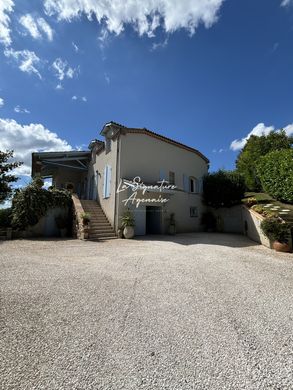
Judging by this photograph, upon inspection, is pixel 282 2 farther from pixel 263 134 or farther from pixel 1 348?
pixel 263 134


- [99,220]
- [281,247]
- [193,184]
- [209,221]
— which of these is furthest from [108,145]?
[281,247]

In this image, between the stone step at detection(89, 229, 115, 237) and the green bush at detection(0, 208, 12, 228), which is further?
the green bush at detection(0, 208, 12, 228)

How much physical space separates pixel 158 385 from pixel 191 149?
772 inches

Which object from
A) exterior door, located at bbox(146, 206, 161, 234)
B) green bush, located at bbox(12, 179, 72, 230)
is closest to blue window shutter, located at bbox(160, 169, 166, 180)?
exterior door, located at bbox(146, 206, 161, 234)

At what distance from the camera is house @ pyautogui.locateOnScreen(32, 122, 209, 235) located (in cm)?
1507

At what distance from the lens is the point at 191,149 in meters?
20.2

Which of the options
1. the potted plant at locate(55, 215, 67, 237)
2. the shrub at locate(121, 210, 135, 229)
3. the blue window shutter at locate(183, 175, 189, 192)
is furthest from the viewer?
the blue window shutter at locate(183, 175, 189, 192)

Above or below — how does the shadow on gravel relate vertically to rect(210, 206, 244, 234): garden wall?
below

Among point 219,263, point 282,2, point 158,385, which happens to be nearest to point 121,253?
point 219,263

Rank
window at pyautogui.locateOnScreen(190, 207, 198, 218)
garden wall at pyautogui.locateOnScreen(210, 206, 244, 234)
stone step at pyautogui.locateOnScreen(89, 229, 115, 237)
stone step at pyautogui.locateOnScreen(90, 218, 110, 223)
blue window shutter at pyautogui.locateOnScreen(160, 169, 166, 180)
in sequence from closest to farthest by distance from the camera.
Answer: stone step at pyautogui.locateOnScreen(89, 229, 115, 237) → stone step at pyautogui.locateOnScreen(90, 218, 110, 223) → blue window shutter at pyautogui.locateOnScreen(160, 169, 166, 180) → garden wall at pyautogui.locateOnScreen(210, 206, 244, 234) → window at pyautogui.locateOnScreen(190, 207, 198, 218)

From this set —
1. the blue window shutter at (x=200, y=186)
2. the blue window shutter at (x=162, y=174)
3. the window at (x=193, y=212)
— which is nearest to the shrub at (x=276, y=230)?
the blue window shutter at (x=162, y=174)

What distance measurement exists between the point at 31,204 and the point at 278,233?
1515 centimetres

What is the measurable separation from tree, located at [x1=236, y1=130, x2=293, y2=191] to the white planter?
1868 cm

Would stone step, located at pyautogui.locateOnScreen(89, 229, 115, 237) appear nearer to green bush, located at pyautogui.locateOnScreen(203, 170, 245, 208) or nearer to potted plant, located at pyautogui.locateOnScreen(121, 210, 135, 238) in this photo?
potted plant, located at pyautogui.locateOnScreen(121, 210, 135, 238)
